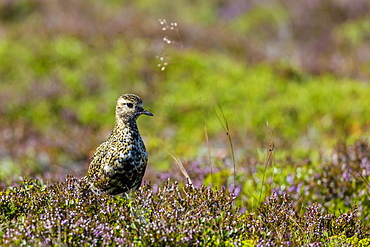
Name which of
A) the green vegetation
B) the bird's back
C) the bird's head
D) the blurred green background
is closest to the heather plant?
the green vegetation

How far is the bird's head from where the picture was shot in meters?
4.80

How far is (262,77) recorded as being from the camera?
13508mm

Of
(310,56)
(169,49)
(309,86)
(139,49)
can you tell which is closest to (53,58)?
(139,49)

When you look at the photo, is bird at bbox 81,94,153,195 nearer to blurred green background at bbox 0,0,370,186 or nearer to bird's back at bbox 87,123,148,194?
bird's back at bbox 87,123,148,194

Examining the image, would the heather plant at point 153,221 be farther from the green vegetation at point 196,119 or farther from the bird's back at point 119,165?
the bird's back at point 119,165

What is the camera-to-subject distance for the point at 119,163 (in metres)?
4.43

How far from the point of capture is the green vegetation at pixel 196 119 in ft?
12.5

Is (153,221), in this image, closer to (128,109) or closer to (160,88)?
(128,109)

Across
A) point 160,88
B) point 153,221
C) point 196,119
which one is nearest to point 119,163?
point 153,221

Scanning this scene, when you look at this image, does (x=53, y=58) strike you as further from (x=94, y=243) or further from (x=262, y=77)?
(x=94, y=243)

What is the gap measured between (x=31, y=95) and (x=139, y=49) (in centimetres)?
352

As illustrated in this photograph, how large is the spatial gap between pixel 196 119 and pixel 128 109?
280 inches

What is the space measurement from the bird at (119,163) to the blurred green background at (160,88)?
9.82 ft

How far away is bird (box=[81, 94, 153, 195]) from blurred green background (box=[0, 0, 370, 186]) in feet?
9.82
